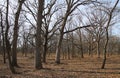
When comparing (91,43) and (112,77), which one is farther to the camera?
(91,43)

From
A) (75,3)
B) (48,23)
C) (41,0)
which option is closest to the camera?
(41,0)

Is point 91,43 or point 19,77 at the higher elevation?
point 91,43

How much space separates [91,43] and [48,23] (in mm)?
30479

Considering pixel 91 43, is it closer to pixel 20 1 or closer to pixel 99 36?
pixel 99 36

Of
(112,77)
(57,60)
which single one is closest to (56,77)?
(112,77)

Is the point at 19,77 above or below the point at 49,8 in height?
below

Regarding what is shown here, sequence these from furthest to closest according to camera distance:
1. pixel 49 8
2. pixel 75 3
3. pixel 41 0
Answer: pixel 49 8, pixel 75 3, pixel 41 0

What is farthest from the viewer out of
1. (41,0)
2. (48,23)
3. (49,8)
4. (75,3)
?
(48,23)

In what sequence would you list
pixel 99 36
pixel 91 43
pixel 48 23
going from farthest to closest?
pixel 91 43 < pixel 99 36 < pixel 48 23

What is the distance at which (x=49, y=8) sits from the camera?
3170 centimetres

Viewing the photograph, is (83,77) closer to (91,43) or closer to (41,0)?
(41,0)

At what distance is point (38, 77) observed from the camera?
14.9m

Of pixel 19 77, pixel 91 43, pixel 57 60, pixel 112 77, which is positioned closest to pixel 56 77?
pixel 19 77

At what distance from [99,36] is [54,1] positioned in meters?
27.2
